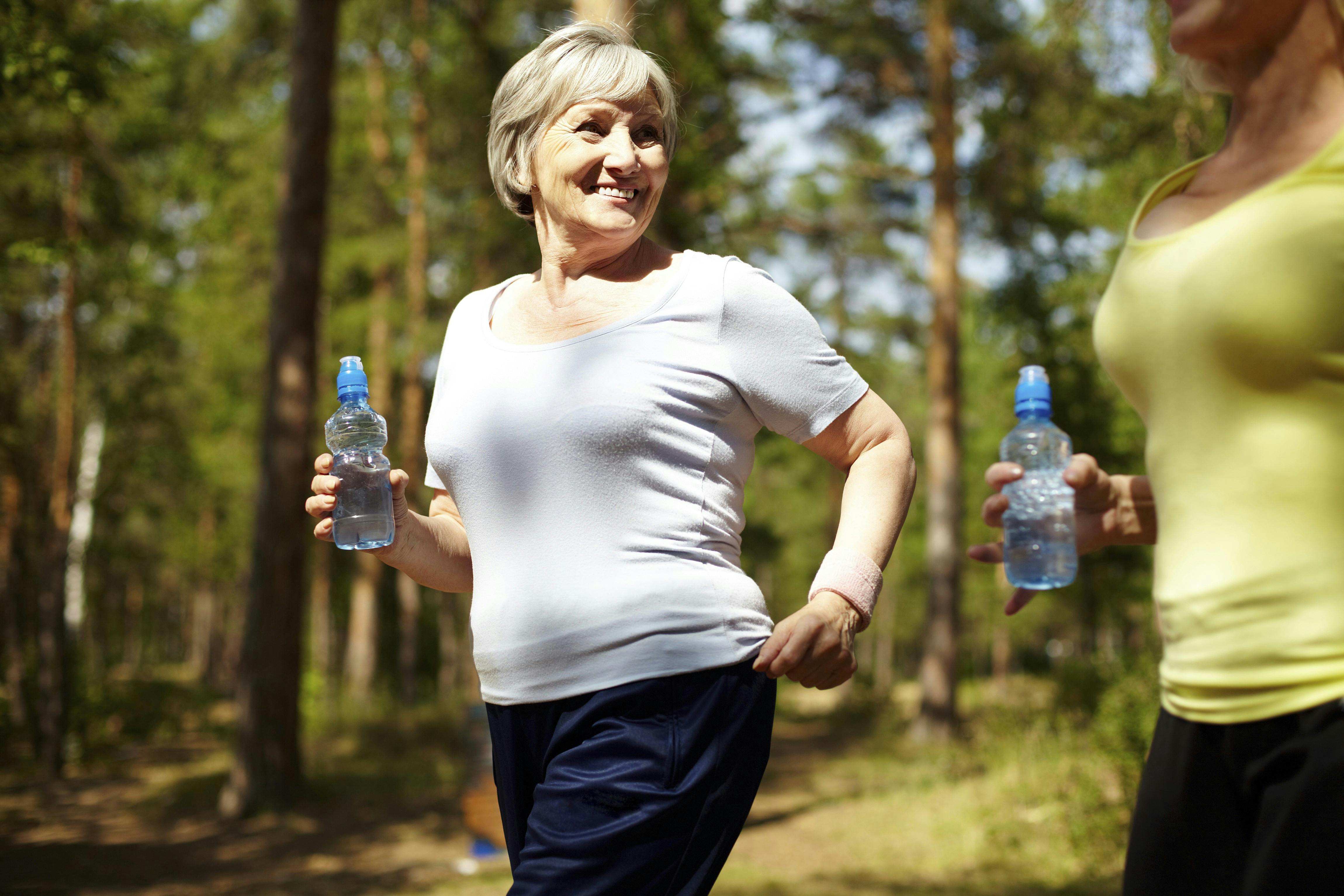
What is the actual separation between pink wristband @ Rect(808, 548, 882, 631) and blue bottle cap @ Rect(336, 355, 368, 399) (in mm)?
1133

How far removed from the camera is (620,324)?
2217 millimetres

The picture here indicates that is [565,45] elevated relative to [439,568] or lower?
elevated

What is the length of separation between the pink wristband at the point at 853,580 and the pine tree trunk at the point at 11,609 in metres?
15.4

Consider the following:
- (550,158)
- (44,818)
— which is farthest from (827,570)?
(44,818)

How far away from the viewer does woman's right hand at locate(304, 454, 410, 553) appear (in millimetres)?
2426

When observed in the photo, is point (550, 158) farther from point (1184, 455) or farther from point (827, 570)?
point (1184, 455)

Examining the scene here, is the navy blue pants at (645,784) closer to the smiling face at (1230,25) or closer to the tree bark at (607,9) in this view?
the smiling face at (1230,25)

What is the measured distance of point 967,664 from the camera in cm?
5275

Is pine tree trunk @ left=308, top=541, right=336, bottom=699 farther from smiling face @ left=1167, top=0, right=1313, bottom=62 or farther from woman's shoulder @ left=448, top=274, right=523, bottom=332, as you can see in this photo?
smiling face @ left=1167, top=0, right=1313, bottom=62

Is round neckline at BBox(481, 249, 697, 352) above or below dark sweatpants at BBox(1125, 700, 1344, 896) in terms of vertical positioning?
above

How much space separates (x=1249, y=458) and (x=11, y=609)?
1752 centimetres

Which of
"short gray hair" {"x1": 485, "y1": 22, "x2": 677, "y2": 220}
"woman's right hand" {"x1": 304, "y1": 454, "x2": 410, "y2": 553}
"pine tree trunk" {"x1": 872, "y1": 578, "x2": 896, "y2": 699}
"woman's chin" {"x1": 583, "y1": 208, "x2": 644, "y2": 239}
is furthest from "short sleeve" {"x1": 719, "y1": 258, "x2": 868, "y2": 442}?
"pine tree trunk" {"x1": 872, "y1": 578, "x2": 896, "y2": 699}

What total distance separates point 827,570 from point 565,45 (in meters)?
1.20

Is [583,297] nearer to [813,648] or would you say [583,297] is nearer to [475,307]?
[475,307]
